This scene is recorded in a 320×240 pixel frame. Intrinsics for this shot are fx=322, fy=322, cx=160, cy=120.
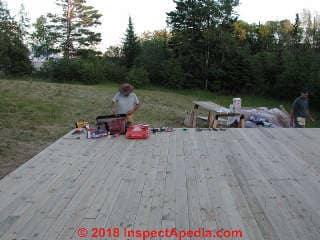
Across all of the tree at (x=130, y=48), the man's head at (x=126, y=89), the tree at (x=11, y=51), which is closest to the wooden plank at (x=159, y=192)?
the man's head at (x=126, y=89)

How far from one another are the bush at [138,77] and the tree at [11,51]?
5800 millimetres

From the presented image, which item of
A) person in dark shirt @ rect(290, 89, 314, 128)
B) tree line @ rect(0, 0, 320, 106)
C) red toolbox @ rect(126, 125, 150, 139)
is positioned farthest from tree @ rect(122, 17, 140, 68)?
red toolbox @ rect(126, 125, 150, 139)

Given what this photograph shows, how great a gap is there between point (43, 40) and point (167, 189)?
79.8ft

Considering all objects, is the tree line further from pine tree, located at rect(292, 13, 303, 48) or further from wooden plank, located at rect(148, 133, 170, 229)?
wooden plank, located at rect(148, 133, 170, 229)

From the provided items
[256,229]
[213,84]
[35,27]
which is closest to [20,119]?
[256,229]

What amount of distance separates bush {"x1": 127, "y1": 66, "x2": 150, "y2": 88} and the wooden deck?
47.8 feet

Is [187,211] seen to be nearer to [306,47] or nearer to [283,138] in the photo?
[283,138]

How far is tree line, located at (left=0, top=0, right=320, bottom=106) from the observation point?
1820 centimetres

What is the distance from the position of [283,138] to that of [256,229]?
2.68 m

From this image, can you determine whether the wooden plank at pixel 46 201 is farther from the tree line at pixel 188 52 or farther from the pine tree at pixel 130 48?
the pine tree at pixel 130 48

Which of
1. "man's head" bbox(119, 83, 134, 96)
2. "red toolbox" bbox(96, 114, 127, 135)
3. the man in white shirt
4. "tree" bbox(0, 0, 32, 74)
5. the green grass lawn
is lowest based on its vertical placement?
the green grass lawn

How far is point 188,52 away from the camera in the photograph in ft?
68.1

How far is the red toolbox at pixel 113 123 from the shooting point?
14.8 ft

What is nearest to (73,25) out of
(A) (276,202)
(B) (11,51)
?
(B) (11,51)
